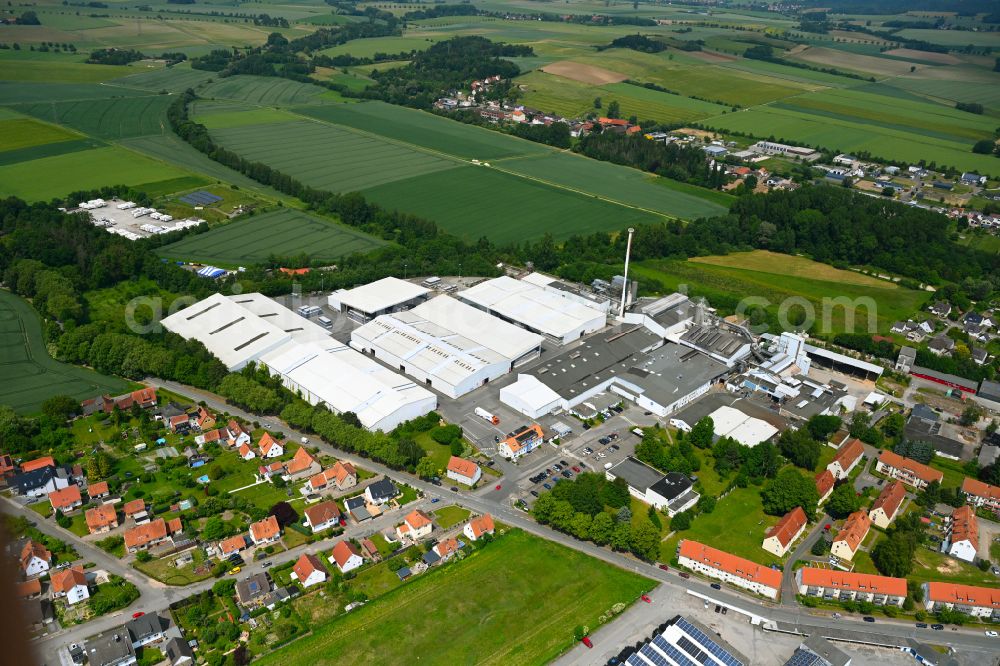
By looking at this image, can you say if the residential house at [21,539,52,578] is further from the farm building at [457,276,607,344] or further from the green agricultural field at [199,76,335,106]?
the green agricultural field at [199,76,335,106]

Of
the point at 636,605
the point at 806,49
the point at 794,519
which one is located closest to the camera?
the point at 636,605

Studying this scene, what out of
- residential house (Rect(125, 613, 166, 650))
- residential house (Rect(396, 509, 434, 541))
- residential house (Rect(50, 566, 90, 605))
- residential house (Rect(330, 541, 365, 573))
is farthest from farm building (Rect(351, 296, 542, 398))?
residential house (Rect(50, 566, 90, 605))

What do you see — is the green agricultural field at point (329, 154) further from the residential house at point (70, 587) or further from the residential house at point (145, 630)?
the residential house at point (145, 630)

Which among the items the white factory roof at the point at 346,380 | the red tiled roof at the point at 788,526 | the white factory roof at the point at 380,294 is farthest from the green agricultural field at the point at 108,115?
the red tiled roof at the point at 788,526

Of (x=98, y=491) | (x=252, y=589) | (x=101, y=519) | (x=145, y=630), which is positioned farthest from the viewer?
(x=98, y=491)

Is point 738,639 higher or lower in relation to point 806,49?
lower

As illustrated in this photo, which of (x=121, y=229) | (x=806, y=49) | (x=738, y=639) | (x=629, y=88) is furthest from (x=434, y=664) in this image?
(x=806, y=49)

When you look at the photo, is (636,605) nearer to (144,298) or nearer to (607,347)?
(607,347)

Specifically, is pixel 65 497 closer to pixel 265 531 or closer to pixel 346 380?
pixel 265 531

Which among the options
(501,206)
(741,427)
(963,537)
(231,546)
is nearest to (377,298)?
(231,546)
